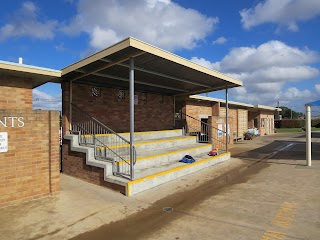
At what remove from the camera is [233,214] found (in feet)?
15.9

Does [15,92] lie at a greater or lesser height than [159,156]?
greater

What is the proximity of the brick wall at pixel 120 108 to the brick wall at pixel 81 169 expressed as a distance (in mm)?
1120

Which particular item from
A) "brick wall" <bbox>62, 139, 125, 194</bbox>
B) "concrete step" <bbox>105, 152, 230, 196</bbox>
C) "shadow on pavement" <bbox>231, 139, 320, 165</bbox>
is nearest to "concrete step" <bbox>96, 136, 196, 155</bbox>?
"brick wall" <bbox>62, 139, 125, 194</bbox>

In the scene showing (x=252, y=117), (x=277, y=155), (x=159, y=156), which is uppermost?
Result: (x=252, y=117)

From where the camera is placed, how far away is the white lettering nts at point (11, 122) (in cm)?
534

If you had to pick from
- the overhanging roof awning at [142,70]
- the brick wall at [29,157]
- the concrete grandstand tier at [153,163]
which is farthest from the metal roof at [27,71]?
the concrete grandstand tier at [153,163]

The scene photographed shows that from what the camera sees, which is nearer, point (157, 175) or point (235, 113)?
point (157, 175)

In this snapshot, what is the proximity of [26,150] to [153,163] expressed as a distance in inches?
150

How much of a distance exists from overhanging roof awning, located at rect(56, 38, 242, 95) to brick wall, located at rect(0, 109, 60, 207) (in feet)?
6.71

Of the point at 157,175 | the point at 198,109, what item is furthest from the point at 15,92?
the point at 198,109

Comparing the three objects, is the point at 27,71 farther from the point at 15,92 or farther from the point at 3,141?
the point at 3,141

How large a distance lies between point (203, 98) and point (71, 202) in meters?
12.6

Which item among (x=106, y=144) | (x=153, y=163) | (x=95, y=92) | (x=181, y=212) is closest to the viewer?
(x=181, y=212)

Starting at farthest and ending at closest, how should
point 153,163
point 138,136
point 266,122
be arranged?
point 266,122
point 138,136
point 153,163
